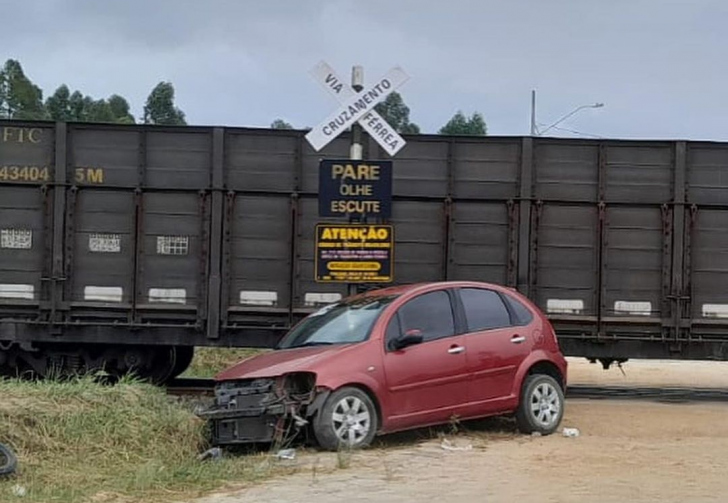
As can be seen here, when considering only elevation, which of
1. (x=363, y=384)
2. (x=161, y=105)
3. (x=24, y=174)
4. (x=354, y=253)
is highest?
(x=161, y=105)

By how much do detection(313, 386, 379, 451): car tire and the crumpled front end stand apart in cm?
15

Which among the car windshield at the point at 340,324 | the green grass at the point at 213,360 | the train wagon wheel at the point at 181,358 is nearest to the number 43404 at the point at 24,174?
the train wagon wheel at the point at 181,358

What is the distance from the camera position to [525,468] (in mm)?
8547

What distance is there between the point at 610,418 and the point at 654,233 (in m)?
3.39

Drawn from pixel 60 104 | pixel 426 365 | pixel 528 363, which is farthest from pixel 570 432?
pixel 60 104

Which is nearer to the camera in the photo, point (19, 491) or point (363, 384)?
point (19, 491)

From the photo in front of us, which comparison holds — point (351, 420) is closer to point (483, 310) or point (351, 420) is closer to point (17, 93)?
point (483, 310)

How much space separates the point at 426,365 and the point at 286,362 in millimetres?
1351

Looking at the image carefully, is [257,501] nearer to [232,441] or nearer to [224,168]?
[232,441]

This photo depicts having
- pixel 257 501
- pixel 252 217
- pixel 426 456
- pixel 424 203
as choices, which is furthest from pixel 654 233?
pixel 257 501

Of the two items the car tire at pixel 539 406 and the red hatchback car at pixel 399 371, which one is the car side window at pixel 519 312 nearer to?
the red hatchback car at pixel 399 371

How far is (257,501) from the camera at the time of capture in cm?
734

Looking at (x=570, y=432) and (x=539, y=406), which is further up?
(x=539, y=406)

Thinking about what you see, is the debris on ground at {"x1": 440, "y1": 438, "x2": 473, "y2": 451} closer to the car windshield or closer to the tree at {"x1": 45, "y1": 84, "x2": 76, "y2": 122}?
the car windshield
